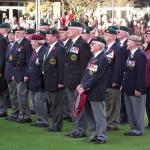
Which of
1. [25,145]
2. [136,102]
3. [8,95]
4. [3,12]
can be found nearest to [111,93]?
[136,102]

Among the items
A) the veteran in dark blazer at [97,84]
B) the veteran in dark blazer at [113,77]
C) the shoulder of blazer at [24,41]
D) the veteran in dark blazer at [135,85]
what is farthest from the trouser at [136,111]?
the shoulder of blazer at [24,41]

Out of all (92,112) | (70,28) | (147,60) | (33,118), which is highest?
(70,28)

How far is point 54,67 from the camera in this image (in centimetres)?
1073

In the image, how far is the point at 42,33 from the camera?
1189 cm

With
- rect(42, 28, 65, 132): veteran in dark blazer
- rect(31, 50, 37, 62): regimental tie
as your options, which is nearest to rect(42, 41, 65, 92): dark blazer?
rect(42, 28, 65, 132): veteran in dark blazer

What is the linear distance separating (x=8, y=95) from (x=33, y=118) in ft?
3.27

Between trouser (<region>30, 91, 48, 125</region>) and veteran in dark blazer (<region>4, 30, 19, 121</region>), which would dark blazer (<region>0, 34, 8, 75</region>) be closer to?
veteran in dark blazer (<region>4, 30, 19, 121</region>)

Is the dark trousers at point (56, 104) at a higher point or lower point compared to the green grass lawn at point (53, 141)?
higher

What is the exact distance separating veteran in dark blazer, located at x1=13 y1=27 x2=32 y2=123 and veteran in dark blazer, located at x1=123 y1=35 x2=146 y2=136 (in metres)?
2.43

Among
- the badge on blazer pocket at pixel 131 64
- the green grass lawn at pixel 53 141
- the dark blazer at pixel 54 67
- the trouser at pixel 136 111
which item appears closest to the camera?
the green grass lawn at pixel 53 141

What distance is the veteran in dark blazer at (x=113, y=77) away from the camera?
35.7ft

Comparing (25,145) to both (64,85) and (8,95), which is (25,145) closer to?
(64,85)

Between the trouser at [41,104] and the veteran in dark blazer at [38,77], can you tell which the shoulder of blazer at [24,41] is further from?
the trouser at [41,104]

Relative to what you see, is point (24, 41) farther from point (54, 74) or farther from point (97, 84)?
point (97, 84)
